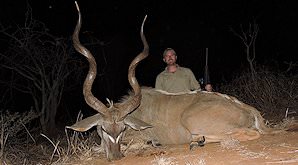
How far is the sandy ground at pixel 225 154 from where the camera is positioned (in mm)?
3830

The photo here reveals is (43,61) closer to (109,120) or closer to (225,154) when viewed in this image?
(109,120)

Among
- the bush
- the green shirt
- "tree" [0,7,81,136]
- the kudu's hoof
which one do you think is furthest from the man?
"tree" [0,7,81,136]

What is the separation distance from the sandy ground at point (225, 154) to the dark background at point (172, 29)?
28.4 feet

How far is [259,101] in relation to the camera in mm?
7633

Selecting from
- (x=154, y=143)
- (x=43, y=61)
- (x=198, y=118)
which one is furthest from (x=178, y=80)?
(x=43, y=61)

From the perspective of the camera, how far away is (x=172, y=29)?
2197 centimetres

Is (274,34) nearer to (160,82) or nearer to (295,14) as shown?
(295,14)

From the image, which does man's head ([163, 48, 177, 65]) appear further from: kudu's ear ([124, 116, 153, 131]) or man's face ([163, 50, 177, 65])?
kudu's ear ([124, 116, 153, 131])

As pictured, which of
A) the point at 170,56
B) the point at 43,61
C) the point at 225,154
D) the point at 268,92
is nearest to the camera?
the point at 225,154

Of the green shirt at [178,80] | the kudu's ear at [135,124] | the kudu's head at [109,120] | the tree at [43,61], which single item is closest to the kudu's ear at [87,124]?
the kudu's head at [109,120]

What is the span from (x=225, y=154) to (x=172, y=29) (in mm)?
Answer: 18094

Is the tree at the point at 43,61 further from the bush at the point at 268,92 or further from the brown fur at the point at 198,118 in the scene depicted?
the brown fur at the point at 198,118

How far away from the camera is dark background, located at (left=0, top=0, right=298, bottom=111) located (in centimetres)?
1545

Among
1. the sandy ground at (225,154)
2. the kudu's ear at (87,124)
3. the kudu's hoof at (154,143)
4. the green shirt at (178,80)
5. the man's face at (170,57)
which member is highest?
→ the man's face at (170,57)
